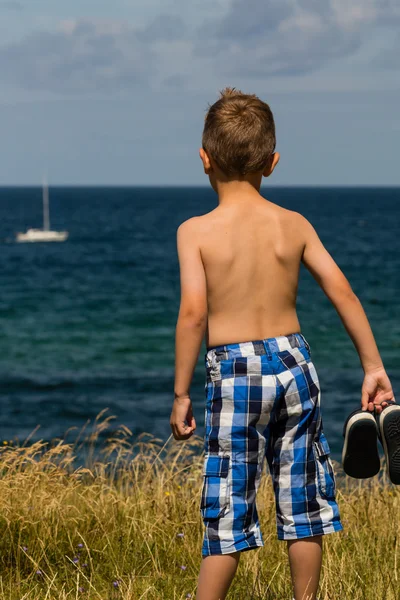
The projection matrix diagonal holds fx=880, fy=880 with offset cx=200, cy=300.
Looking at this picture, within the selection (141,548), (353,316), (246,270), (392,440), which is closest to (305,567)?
(392,440)

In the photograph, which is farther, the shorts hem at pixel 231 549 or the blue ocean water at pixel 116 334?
the blue ocean water at pixel 116 334

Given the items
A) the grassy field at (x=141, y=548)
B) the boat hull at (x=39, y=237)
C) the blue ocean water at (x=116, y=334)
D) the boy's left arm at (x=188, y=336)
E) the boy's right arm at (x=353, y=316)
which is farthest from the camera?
the boat hull at (x=39, y=237)

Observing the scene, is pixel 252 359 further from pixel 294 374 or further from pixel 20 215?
pixel 20 215

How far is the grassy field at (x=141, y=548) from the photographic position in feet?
11.8

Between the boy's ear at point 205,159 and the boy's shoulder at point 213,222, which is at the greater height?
the boy's ear at point 205,159

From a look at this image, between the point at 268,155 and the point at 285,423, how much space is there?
96 centimetres

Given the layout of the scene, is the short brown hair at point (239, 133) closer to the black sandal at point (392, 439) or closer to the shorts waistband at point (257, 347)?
the shorts waistband at point (257, 347)

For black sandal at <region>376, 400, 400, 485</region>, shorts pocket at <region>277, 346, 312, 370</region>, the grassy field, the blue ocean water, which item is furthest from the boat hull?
black sandal at <region>376, 400, 400, 485</region>

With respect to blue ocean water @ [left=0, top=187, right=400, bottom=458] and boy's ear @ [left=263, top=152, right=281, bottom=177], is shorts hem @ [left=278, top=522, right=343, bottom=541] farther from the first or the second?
blue ocean water @ [left=0, top=187, right=400, bottom=458]

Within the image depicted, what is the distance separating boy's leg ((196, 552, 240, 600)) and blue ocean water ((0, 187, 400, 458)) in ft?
38.5

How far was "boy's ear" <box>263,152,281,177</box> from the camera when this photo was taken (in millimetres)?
3176

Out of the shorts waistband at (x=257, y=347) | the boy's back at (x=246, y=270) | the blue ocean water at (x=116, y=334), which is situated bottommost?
the blue ocean water at (x=116, y=334)

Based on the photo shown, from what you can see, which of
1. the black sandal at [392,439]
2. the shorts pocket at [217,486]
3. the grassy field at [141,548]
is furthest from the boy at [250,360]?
the grassy field at [141,548]

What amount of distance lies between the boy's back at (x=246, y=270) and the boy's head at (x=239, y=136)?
0.14 metres
